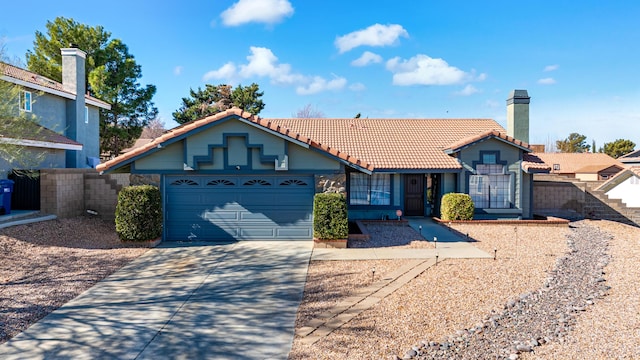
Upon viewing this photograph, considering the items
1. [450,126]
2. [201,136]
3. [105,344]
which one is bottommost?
[105,344]

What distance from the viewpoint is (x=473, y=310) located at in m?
6.71

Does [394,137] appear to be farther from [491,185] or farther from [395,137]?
[491,185]

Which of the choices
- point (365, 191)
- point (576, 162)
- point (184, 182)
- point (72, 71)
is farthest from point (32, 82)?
point (576, 162)

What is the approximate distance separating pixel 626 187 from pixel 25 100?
28.3 metres

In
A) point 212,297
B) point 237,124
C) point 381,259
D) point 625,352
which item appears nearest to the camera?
point 625,352

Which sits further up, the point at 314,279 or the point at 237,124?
the point at 237,124

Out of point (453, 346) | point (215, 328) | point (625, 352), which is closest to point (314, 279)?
point (215, 328)

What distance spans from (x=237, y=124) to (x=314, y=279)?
557cm

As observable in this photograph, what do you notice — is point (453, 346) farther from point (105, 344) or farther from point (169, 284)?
point (169, 284)

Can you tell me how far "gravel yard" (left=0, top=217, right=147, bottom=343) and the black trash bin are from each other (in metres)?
1.63

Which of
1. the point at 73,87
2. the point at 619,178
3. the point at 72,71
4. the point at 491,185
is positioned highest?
the point at 72,71

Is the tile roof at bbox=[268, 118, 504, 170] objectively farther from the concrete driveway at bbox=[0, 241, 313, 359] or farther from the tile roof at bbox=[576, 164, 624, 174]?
the tile roof at bbox=[576, 164, 624, 174]

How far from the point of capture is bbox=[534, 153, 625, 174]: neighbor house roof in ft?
132

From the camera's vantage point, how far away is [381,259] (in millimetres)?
10086
